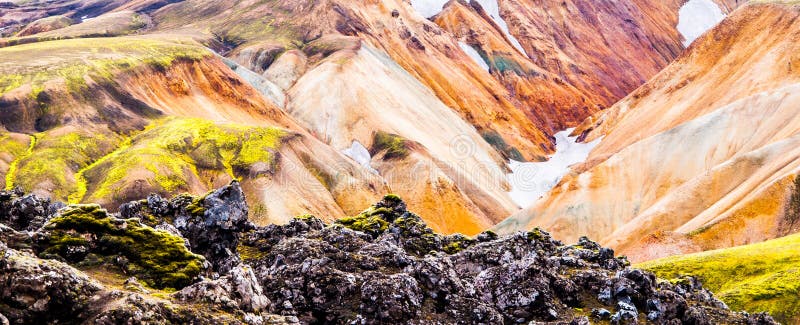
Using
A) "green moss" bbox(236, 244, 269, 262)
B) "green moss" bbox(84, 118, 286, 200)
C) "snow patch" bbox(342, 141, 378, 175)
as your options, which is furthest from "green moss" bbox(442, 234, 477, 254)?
"snow patch" bbox(342, 141, 378, 175)

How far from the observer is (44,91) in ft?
373

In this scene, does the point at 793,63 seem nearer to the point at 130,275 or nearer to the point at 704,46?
the point at 704,46

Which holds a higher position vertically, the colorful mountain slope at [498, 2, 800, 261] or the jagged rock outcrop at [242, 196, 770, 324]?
the jagged rock outcrop at [242, 196, 770, 324]

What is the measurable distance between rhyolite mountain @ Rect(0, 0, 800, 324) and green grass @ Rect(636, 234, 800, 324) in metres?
0.26

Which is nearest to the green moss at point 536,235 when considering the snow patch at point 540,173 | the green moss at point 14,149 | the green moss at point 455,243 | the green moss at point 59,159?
the green moss at point 455,243

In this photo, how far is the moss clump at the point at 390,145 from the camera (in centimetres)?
14000

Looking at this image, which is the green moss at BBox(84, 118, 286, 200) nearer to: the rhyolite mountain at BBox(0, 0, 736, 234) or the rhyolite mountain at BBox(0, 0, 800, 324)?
the rhyolite mountain at BBox(0, 0, 736, 234)

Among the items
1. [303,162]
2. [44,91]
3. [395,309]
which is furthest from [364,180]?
[395,309]

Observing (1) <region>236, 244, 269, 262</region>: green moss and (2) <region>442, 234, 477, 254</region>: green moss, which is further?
(2) <region>442, 234, 477, 254</region>: green moss

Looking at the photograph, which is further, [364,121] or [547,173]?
[547,173]

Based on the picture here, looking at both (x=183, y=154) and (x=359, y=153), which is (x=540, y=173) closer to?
(x=359, y=153)

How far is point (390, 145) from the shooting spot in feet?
470

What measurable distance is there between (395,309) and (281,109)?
134 m

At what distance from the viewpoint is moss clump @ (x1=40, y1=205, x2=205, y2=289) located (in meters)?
22.2
